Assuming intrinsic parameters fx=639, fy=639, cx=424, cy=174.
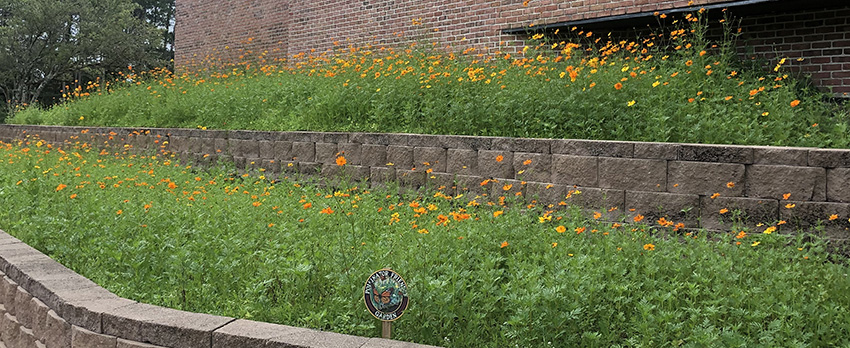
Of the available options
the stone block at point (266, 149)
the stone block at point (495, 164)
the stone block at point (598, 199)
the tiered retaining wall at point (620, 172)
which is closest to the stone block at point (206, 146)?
the stone block at point (266, 149)

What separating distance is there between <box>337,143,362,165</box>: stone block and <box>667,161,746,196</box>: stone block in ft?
10.0

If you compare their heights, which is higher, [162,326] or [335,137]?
[335,137]

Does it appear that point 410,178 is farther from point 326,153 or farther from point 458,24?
point 458,24

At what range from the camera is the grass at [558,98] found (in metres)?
5.22

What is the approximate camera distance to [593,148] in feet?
16.1

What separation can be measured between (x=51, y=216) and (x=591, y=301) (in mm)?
3988

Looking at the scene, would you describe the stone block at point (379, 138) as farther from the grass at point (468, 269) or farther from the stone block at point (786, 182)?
the stone block at point (786, 182)

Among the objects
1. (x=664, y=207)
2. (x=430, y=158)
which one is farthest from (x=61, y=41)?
(x=664, y=207)

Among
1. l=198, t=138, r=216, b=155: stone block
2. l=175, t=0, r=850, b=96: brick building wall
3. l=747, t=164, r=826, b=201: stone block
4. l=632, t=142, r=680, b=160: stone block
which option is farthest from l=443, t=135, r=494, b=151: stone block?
l=198, t=138, r=216, b=155: stone block

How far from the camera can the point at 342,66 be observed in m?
8.77

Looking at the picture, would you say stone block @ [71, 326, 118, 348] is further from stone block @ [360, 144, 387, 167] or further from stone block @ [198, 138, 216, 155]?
stone block @ [198, 138, 216, 155]

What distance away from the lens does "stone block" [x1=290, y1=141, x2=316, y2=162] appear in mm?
6875

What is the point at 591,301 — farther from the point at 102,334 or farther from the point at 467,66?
the point at 467,66

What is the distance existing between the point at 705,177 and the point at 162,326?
356 centimetres
